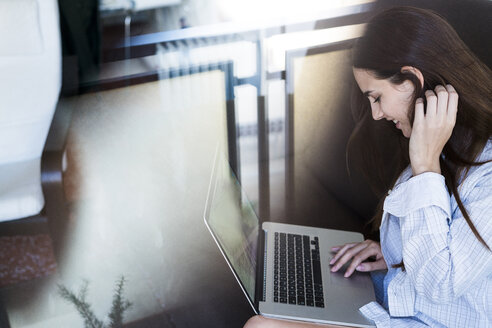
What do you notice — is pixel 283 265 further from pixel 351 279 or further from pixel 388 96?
pixel 388 96

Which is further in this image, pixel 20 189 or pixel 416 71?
pixel 20 189

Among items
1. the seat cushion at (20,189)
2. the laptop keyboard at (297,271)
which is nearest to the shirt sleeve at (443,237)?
the laptop keyboard at (297,271)

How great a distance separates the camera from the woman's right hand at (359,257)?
40.0 inches

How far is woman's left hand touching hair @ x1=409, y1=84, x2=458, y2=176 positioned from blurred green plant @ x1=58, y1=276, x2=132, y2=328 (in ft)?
2.77

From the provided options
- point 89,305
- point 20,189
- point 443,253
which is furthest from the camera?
point 89,305

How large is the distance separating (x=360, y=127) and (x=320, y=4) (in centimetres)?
42

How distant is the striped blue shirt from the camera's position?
748 millimetres

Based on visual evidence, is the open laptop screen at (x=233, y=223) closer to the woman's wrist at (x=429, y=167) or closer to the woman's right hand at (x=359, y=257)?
the woman's right hand at (x=359, y=257)

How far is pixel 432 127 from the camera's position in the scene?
797mm

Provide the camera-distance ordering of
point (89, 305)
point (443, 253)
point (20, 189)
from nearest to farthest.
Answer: point (443, 253)
point (20, 189)
point (89, 305)

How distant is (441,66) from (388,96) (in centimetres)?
10

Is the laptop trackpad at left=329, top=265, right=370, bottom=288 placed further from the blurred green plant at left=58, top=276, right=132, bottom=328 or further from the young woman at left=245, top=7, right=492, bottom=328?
the blurred green plant at left=58, top=276, right=132, bottom=328

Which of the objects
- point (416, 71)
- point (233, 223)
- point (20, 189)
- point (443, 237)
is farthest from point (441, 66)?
point (20, 189)

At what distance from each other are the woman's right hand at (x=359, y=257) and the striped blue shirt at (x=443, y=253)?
144mm
